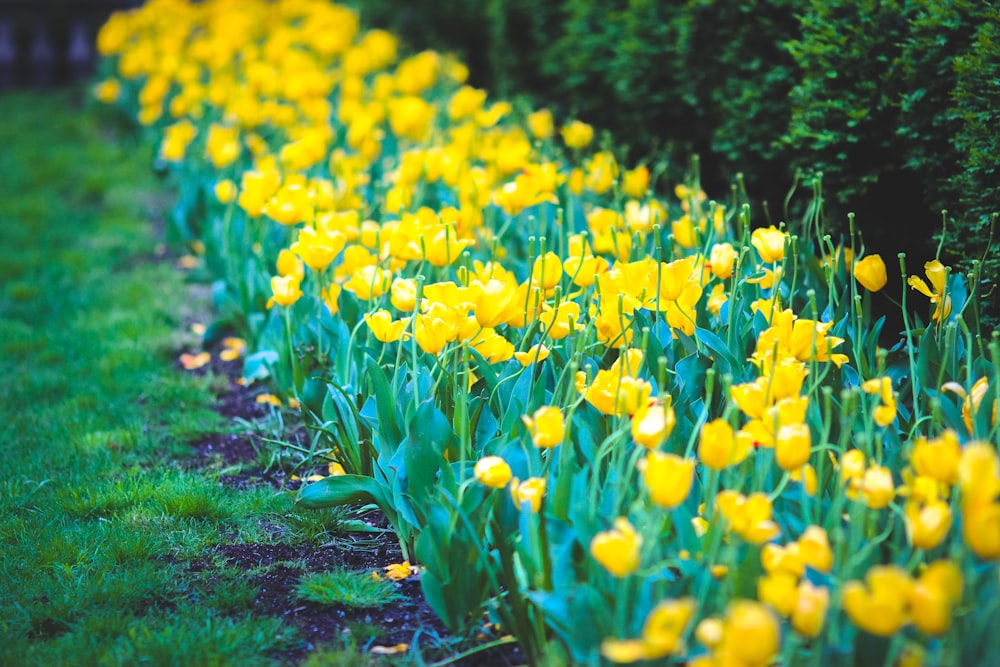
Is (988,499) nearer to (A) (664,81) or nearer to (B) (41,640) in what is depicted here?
(B) (41,640)

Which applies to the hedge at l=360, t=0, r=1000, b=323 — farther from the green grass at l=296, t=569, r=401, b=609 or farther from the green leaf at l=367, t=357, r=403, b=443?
the green grass at l=296, t=569, r=401, b=609

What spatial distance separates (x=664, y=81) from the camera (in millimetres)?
4609

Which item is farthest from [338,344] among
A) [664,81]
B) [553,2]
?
[553,2]

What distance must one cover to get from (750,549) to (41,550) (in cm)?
167

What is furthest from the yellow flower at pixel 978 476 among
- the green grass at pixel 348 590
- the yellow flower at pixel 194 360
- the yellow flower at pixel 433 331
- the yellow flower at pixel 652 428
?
the yellow flower at pixel 194 360

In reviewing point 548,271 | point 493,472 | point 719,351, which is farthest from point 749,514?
point 548,271

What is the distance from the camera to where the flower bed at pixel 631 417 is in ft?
5.20

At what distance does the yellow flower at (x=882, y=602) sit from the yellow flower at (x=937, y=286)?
1126 mm

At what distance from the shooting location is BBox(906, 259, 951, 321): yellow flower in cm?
235

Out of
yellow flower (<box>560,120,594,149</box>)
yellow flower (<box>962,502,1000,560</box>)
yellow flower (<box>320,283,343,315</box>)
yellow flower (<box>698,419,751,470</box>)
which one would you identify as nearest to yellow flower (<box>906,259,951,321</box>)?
yellow flower (<box>698,419,751,470</box>)

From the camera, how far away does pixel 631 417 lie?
206 centimetres

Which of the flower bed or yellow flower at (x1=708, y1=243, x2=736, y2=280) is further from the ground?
yellow flower at (x1=708, y1=243, x2=736, y2=280)

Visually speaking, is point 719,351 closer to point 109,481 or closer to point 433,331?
point 433,331

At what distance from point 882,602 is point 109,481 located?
2.11 m
